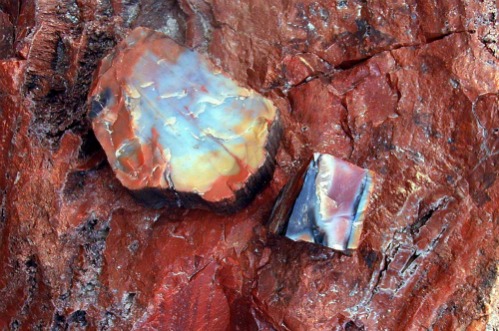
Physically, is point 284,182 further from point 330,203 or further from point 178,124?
point 178,124

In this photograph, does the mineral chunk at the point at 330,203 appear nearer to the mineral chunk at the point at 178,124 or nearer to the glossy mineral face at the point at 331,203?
the glossy mineral face at the point at 331,203

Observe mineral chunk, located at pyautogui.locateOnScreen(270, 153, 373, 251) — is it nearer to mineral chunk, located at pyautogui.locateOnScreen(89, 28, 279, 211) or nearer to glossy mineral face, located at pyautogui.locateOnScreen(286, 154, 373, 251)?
glossy mineral face, located at pyautogui.locateOnScreen(286, 154, 373, 251)

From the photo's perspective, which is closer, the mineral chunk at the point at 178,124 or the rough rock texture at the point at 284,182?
the mineral chunk at the point at 178,124

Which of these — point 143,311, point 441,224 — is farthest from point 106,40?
point 441,224

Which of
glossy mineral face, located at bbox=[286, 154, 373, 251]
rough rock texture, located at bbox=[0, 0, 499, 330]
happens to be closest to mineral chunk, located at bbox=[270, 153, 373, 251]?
glossy mineral face, located at bbox=[286, 154, 373, 251]

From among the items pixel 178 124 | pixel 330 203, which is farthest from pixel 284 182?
pixel 178 124

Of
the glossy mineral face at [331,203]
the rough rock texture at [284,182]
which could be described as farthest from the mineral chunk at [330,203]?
the rough rock texture at [284,182]
